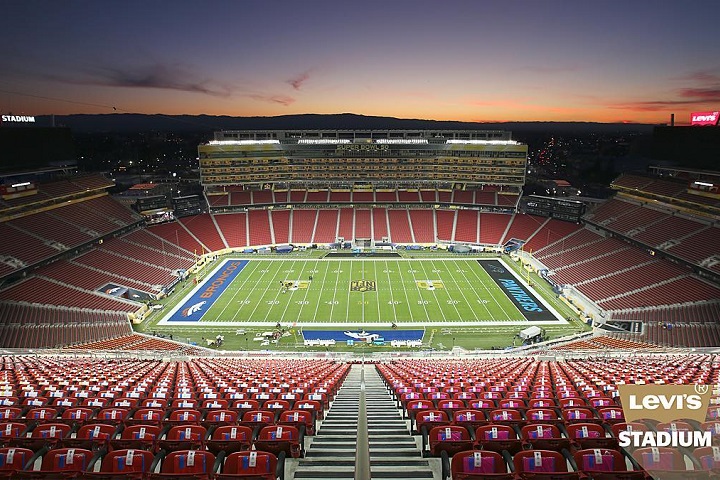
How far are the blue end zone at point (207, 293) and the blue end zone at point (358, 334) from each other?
10616 mm

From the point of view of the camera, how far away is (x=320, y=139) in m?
73.2

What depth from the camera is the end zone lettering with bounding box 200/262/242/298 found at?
136 feet

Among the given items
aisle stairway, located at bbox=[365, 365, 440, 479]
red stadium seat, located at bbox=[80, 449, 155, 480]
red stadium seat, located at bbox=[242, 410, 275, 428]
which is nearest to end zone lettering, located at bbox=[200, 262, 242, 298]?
aisle stairway, located at bbox=[365, 365, 440, 479]

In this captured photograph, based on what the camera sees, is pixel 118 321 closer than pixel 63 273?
Yes

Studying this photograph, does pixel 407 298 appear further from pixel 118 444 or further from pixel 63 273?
pixel 118 444

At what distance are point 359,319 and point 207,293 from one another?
16.1 meters

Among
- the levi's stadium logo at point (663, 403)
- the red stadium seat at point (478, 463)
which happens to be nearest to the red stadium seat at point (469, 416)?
the red stadium seat at point (478, 463)

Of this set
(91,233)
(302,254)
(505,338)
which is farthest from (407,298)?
(91,233)

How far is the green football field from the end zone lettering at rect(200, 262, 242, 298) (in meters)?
1.24

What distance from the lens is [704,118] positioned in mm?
44531

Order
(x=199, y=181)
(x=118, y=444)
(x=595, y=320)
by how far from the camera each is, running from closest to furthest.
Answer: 1. (x=118, y=444)
2. (x=595, y=320)
3. (x=199, y=181)

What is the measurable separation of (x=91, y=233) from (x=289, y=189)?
31.3 m

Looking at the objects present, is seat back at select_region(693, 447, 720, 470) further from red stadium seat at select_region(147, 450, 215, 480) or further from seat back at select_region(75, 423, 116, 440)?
seat back at select_region(75, 423, 116, 440)

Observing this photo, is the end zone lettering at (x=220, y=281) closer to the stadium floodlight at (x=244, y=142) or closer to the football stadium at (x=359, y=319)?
the football stadium at (x=359, y=319)
